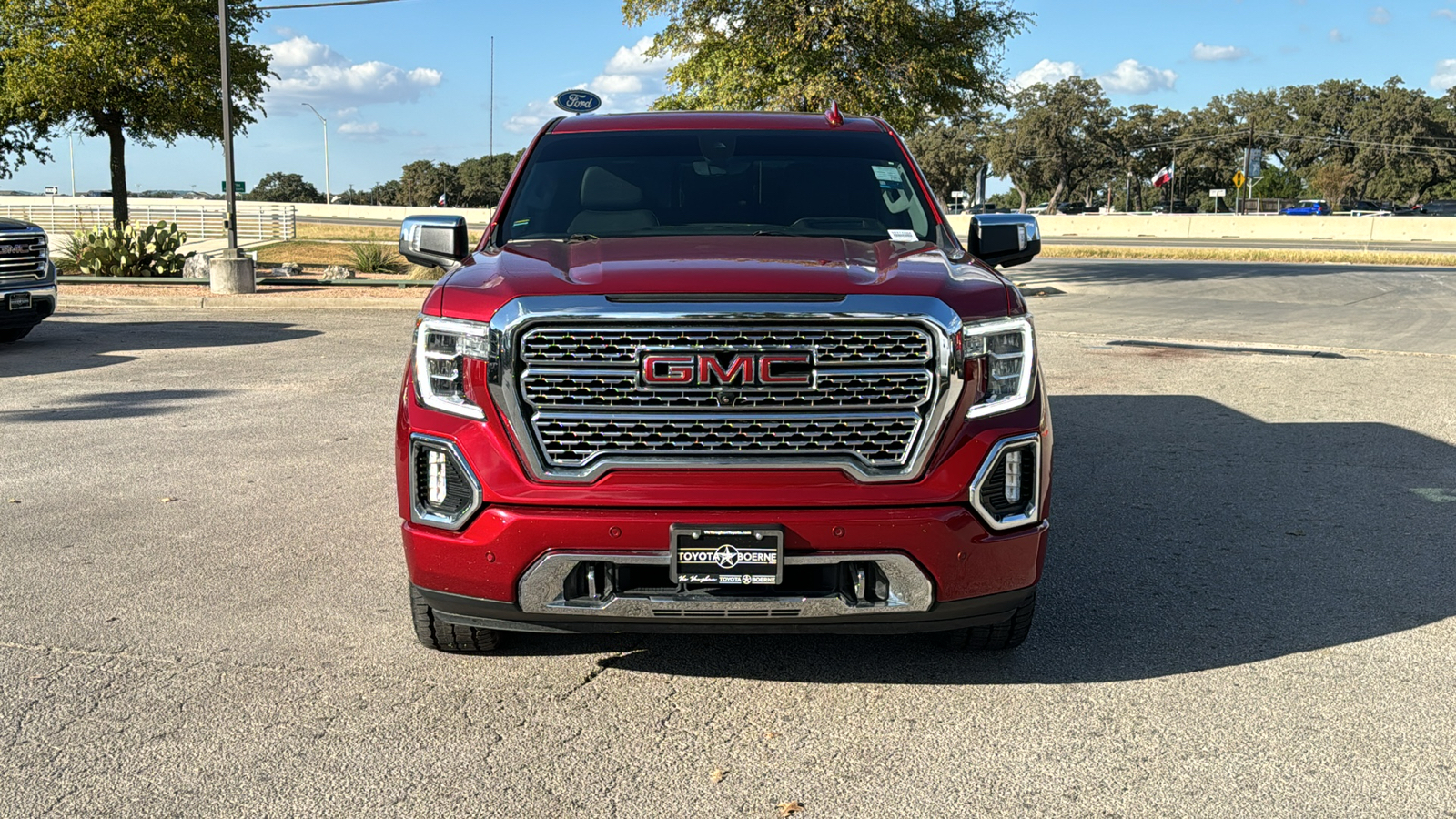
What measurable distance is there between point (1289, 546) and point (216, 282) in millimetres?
18191

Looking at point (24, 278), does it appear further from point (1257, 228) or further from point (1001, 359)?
point (1257, 228)

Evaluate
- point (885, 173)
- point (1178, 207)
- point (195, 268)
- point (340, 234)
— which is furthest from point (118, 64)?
point (1178, 207)

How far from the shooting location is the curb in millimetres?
18625

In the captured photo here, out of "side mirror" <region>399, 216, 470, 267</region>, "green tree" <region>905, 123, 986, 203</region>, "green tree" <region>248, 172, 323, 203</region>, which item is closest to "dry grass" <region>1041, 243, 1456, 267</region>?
"side mirror" <region>399, 216, 470, 267</region>

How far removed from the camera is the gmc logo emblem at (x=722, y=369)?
3613 mm

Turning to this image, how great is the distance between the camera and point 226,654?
432 cm

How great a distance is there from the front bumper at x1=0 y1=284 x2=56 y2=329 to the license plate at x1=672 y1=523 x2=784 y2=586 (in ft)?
37.7

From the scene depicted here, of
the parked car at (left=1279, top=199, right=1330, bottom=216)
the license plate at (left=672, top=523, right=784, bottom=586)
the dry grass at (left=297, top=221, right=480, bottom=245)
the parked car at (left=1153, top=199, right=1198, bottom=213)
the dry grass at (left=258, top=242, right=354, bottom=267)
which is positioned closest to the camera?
the license plate at (left=672, top=523, right=784, bottom=586)

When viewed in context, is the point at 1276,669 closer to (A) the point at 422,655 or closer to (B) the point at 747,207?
(B) the point at 747,207

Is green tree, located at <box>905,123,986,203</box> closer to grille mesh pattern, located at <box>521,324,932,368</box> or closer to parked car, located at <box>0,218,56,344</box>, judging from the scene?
parked car, located at <box>0,218,56,344</box>

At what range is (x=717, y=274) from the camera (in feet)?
12.3

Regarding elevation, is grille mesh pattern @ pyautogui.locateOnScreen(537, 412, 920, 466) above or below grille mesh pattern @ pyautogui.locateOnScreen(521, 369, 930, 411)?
below

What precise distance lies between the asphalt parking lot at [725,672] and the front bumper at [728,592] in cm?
34

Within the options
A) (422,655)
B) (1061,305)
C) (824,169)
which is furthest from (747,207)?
(1061,305)
